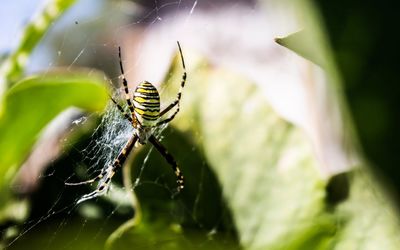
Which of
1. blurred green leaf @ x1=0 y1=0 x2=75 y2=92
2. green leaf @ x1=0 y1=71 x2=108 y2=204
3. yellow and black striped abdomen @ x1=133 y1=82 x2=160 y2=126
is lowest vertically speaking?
yellow and black striped abdomen @ x1=133 y1=82 x2=160 y2=126

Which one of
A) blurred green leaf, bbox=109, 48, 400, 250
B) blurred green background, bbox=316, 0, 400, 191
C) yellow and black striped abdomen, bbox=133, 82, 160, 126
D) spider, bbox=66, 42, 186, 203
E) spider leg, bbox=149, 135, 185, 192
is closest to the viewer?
blurred green background, bbox=316, 0, 400, 191

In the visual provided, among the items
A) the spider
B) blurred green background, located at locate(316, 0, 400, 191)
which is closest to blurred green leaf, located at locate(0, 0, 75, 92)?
the spider

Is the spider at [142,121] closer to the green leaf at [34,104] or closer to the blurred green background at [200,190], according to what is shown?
the blurred green background at [200,190]

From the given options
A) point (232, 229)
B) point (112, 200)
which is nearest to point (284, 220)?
point (232, 229)

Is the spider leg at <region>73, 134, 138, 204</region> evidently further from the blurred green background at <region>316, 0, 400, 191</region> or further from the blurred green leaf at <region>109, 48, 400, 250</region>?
the blurred green background at <region>316, 0, 400, 191</region>

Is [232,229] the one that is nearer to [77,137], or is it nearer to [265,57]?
[77,137]

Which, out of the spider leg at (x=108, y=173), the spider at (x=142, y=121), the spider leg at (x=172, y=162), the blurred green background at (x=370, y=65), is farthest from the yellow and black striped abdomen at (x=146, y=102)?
the blurred green background at (x=370, y=65)
